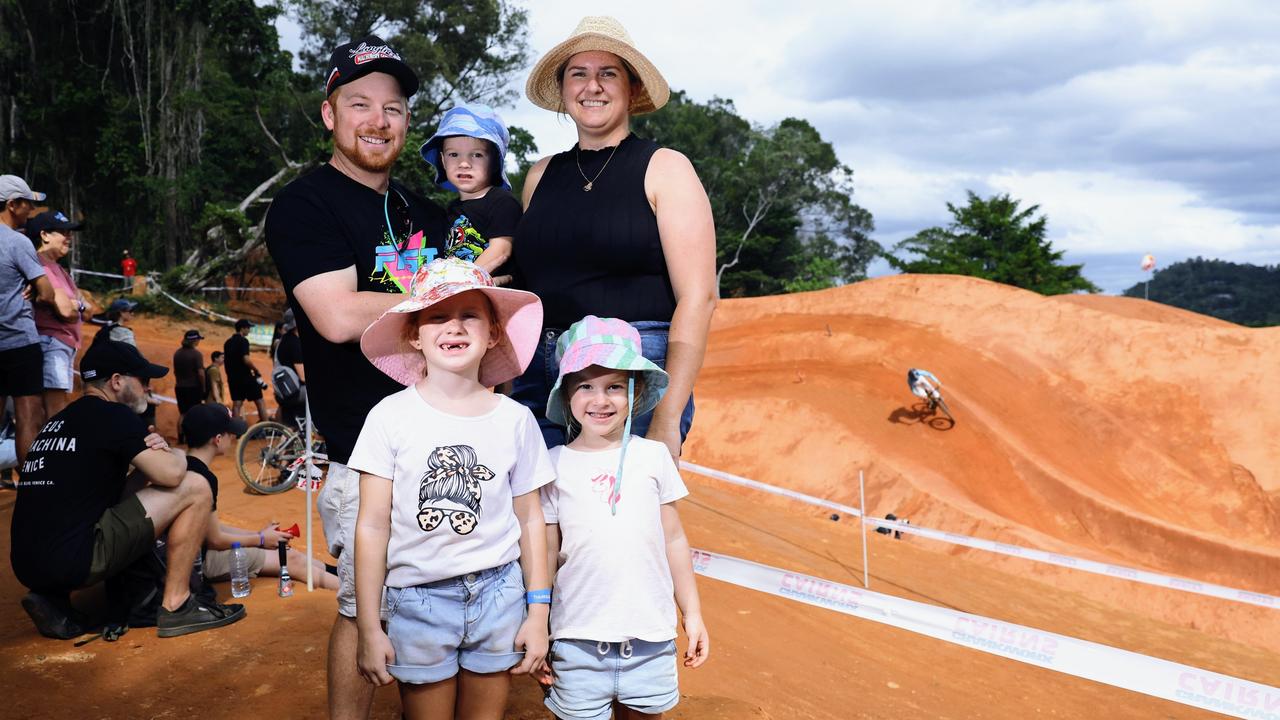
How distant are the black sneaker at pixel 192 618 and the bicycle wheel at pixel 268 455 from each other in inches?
163

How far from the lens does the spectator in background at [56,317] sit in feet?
19.6

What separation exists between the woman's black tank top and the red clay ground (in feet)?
6.58

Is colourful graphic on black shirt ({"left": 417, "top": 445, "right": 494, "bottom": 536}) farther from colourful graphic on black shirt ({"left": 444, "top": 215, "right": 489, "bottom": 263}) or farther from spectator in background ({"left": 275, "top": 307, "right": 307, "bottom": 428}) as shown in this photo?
spectator in background ({"left": 275, "top": 307, "right": 307, "bottom": 428})

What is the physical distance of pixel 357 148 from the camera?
9.20 feet

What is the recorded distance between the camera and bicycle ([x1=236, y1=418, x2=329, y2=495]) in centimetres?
864

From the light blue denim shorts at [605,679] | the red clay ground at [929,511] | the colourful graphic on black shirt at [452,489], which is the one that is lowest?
the red clay ground at [929,511]

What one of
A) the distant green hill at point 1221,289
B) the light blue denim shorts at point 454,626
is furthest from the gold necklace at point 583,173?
the distant green hill at point 1221,289

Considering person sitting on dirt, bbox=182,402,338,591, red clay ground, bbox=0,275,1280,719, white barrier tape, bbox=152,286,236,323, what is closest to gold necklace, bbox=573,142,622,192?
red clay ground, bbox=0,275,1280,719

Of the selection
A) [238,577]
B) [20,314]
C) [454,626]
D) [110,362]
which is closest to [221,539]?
[238,577]

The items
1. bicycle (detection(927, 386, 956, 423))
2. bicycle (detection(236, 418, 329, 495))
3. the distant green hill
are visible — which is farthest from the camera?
the distant green hill

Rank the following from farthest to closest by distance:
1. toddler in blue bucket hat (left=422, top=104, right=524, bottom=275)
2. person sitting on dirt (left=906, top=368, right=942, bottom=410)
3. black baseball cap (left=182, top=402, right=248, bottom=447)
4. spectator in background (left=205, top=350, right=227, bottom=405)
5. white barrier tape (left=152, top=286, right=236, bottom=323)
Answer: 1. white barrier tape (left=152, top=286, right=236, bottom=323)
2. person sitting on dirt (left=906, top=368, right=942, bottom=410)
3. spectator in background (left=205, top=350, right=227, bottom=405)
4. black baseball cap (left=182, top=402, right=248, bottom=447)
5. toddler in blue bucket hat (left=422, top=104, right=524, bottom=275)

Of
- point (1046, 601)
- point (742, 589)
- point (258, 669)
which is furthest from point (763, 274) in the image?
point (258, 669)

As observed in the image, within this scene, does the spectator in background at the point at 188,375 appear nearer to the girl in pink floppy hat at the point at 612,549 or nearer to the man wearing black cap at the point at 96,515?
the man wearing black cap at the point at 96,515

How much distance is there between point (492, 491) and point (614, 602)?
0.48 meters
